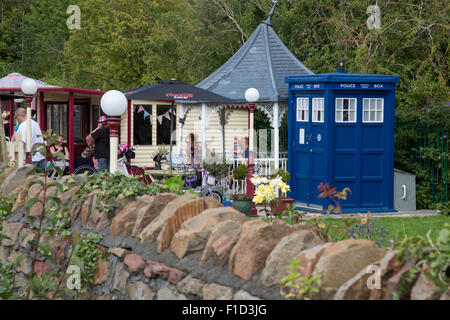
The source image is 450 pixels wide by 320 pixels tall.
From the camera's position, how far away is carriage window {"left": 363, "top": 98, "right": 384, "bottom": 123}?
521 inches

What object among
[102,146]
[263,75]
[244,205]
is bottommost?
[244,205]

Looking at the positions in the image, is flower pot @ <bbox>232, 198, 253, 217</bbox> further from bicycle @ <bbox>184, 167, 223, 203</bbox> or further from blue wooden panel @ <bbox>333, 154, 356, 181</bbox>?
blue wooden panel @ <bbox>333, 154, 356, 181</bbox>

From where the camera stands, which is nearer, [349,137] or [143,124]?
[349,137]

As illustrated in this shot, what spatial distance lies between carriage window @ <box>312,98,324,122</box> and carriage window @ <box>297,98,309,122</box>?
0.24m

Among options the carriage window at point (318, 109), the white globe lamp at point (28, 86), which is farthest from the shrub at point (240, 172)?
the white globe lamp at point (28, 86)

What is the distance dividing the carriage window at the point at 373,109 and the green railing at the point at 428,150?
1.08m

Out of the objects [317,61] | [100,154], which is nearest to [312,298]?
[100,154]

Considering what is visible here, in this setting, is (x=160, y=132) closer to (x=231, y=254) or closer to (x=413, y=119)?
(x=413, y=119)

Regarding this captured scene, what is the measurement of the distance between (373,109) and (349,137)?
2.28 feet

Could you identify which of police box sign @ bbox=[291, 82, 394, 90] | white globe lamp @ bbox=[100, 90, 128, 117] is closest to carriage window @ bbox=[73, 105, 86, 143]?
police box sign @ bbox=[291, 82, 394, 90]

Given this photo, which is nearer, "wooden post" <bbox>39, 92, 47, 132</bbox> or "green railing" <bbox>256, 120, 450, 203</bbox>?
"green railing" <bbox>256, 120, 450, 203</bbox>

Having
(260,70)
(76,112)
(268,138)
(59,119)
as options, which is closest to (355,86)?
(260,70)

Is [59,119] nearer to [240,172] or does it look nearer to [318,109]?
[240,172]

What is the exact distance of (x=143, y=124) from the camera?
71.6ft
